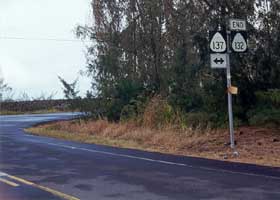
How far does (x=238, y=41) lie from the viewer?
50.9 ft

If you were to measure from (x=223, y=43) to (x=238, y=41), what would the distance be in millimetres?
602

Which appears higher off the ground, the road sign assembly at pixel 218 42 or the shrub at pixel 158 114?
the road sign assembly at pixel 218 42

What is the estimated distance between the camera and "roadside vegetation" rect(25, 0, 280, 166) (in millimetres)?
18406

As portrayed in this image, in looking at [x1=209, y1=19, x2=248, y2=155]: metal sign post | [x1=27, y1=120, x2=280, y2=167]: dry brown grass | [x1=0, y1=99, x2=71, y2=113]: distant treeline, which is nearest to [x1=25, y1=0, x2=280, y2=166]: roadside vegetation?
[x1=27, y1=120, x2=280, y2=167]: dry brown grass

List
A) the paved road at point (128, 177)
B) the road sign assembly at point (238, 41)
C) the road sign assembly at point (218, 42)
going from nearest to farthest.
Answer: the paved road at point (128, 177)
the road sign assembly at point (218, 42)
the road sign assembly at point (238, 41)

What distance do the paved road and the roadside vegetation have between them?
1922mm

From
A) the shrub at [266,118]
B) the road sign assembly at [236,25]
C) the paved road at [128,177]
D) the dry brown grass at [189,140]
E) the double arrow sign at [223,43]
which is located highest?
the road sign assembly at [236,25]

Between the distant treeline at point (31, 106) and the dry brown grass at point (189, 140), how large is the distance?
104 feet

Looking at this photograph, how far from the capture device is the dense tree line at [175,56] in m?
18.6

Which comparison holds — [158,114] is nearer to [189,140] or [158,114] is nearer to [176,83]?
[176,83]

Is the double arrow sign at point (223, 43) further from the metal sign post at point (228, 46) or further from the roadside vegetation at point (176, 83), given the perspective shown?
the roadside vegetation at point (176, 83)

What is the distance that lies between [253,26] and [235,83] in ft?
6.86

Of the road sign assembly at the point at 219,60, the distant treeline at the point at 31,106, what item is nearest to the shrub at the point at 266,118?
the road sign assembly at the point at 219,60

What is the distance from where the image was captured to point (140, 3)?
91.5 feet
